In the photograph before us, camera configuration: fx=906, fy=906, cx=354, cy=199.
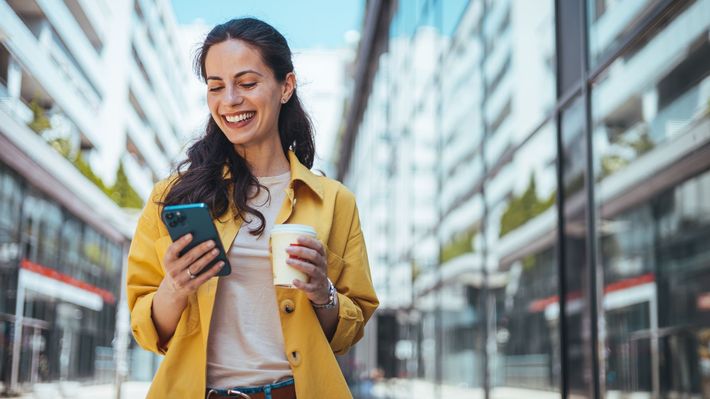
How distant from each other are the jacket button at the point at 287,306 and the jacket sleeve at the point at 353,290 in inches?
4.2

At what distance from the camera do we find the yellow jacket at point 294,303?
1665mm

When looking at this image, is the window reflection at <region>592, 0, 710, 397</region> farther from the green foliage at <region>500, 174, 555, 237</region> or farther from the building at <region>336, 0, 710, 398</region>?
the green foliage at <region>500, 174, 555, 237</region>

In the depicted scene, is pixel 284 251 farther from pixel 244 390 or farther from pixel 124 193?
pixel 124 193

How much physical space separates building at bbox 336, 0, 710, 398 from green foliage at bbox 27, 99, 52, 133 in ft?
8.74

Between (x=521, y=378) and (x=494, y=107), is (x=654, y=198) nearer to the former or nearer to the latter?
(x=521, y=378)

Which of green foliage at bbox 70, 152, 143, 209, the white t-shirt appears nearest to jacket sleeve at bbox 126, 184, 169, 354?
Answer: the white t-shirt

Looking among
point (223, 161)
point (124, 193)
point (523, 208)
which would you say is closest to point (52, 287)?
point (124, 193)

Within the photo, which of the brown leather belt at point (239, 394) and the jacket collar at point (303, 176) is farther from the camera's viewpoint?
the jacket collar at point (303, 176)

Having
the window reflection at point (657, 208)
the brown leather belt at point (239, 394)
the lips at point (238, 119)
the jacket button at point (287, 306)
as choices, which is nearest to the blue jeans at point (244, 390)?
the brown leather belt at point (239, 394)

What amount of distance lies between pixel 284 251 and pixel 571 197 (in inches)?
126

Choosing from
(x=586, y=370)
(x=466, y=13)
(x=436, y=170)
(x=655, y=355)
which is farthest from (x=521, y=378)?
(x=436, y=170)

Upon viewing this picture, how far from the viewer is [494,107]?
663 centimetres

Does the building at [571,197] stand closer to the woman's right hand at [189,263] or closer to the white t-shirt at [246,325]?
the white t-shirt at [246,325]

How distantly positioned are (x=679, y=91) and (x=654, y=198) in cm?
54
